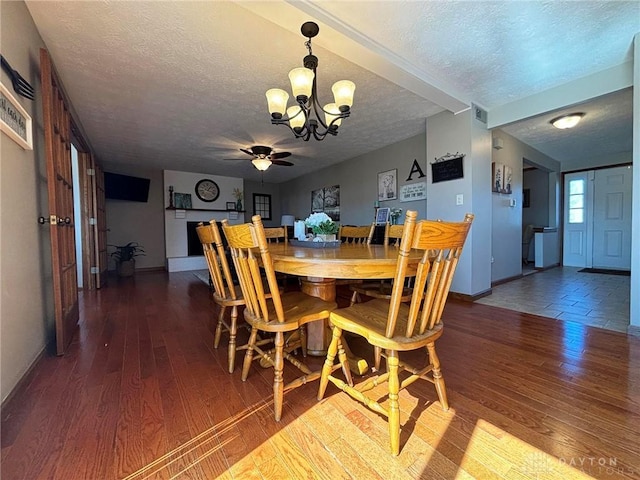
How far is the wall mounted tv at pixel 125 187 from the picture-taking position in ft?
18.1

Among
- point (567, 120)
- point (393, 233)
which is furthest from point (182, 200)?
point (567, 120)

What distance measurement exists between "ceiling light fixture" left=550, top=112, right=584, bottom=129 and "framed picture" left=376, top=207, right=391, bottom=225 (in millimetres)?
2405

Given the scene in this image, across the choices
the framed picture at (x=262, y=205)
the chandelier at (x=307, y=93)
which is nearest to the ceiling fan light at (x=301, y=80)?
the chandelier at (x=307, y=93)

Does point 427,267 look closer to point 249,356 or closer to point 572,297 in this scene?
point 249,356

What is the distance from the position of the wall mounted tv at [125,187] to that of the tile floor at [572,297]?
673 cm

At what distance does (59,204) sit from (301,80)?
197cm

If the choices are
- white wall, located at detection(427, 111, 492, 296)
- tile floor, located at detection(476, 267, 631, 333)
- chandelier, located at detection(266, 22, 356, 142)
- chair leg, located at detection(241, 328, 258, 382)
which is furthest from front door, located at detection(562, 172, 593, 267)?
chair leg, located at detection(241, 328, 258, 382)

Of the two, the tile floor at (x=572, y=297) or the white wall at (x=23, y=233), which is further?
the tile floor at (x=572, y=297)

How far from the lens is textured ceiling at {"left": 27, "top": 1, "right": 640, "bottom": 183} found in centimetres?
174

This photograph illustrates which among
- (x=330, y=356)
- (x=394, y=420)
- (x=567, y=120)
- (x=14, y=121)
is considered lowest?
A: (x=394, y=420)

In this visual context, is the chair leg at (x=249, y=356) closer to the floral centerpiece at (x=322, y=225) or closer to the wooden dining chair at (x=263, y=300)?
the wooden dining chair at (x=263, y=300)

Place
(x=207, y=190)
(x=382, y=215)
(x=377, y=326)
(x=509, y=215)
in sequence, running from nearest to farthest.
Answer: (x=377, y=326) < (x=509, y=215) < (x=382, y=215) < (x=207, y=190)

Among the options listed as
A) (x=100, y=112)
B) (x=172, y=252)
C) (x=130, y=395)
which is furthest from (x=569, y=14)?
(x=172, y=252)

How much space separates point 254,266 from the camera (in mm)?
1188
